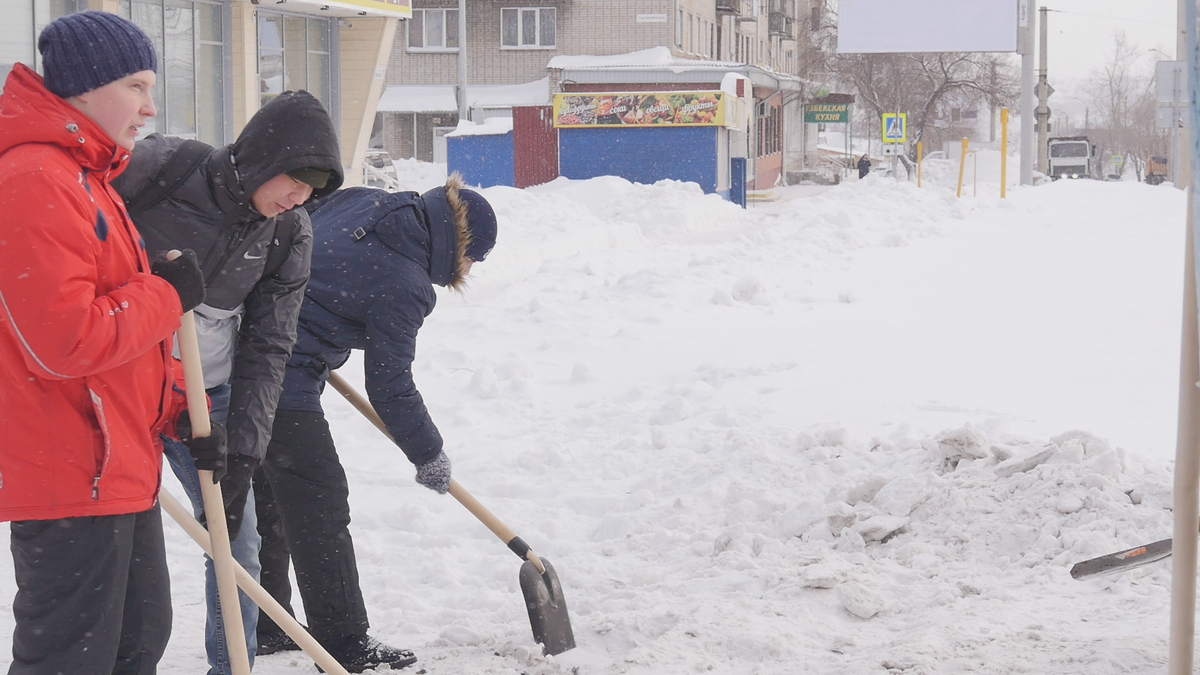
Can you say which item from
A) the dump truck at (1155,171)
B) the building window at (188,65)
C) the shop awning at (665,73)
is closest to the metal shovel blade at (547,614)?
the building window at (188,65)

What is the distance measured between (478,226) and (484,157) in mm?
21421

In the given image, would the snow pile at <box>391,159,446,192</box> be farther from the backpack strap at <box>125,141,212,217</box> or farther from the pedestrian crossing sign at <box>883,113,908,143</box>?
the backpack strap at <box>125,141,212,217</box>

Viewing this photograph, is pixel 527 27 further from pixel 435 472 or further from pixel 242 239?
pixel 242 239

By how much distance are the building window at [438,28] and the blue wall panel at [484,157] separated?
13.9 meters

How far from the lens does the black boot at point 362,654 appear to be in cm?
322

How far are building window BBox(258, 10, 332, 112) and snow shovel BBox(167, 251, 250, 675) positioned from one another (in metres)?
15.6

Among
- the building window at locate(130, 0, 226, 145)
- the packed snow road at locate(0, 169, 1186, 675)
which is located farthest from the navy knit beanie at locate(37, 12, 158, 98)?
the building window at locate(130, 0, 226, 145)

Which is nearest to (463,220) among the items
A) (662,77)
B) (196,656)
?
(196,656)

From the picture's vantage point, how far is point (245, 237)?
2553 mm

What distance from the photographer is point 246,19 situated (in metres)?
16.3

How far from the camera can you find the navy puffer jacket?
304 cm

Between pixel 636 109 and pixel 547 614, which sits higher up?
pixel 636 109

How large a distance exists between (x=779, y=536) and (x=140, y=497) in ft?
8.80

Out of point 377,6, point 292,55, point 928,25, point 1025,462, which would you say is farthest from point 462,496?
point 928,25
